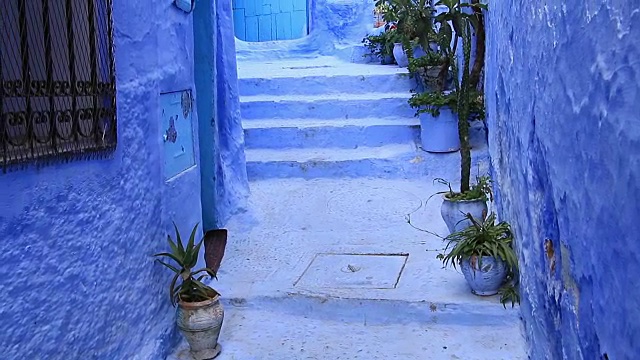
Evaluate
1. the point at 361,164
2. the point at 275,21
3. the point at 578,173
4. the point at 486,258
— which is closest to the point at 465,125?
the point at 486,258

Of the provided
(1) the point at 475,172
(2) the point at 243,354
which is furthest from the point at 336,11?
(2) the point at 243,354

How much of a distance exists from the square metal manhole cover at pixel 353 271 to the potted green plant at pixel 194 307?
73 cm

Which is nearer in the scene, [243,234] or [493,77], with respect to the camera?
[493,77]

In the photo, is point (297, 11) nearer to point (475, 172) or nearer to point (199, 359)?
point (475, 172)

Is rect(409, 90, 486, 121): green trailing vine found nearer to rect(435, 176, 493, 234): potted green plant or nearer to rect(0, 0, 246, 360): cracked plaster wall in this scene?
rect(435, 176, 493, 234): potted green plant

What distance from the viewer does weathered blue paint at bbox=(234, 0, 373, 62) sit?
10.4 m

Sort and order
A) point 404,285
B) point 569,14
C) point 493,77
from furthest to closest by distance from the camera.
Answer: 1. point 493,77
2. point 404,285
3. point 569,14

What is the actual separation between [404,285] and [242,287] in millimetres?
931

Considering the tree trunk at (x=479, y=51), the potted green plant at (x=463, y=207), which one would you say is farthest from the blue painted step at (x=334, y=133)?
the potted green plant at (x=463, y=207)

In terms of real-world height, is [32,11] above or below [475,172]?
above

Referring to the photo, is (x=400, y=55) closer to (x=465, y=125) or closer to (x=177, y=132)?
(x=465, y=125)

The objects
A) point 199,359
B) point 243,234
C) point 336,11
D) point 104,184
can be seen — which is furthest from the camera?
point 336,11

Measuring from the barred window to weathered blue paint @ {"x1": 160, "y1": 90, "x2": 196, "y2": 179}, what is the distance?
0.71 metres

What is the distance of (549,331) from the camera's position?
2555 mm
